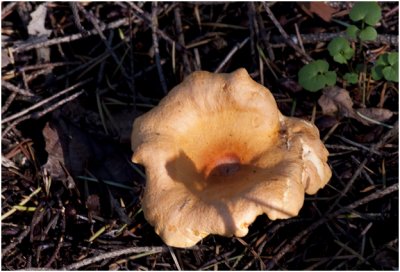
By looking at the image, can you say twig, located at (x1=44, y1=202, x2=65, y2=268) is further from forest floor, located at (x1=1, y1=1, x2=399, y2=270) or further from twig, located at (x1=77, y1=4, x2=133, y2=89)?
twig, located at (x1=77, y1=4, x2=133, y2=89)

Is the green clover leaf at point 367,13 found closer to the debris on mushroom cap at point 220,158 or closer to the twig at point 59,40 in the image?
the debris on mushroom cap at point 220,158

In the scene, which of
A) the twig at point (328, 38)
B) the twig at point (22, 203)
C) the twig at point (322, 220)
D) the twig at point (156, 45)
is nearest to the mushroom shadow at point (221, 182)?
the twig at point (322, 220)

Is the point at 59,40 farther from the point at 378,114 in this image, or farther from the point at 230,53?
the point at 378,114

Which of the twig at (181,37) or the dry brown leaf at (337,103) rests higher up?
the twig at (181,37)

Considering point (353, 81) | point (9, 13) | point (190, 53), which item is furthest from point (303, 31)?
point (9, 13)

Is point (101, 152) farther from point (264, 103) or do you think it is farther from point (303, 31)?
point (303, 31)

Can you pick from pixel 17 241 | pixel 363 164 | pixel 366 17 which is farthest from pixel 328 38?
pixel 17 241
